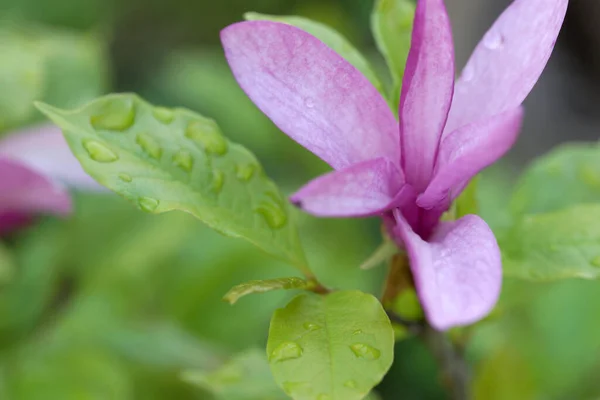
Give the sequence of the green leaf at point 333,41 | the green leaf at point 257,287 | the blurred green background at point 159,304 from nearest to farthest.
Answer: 1. the green leaf at point 257,287
2. the green leaf at point 333,41
3. the blurred green background at point 159,304

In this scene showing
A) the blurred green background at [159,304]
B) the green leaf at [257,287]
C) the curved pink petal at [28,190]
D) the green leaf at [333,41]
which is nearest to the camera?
the green leaf at [257,287]

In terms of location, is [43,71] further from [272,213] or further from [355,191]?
[355,191]

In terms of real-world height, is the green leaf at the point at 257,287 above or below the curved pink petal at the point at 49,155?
above

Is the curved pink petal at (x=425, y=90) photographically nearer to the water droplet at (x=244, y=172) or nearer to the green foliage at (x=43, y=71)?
the water droplet at (x=244, y=172)

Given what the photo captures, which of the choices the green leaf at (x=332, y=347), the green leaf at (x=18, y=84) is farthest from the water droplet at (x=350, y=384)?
the green leaf at (x=18, y=84)

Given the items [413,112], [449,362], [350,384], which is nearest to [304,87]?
[413,112]

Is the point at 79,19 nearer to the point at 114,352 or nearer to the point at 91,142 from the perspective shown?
the point at 114,352

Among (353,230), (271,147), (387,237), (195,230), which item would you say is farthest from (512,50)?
(271,147)
